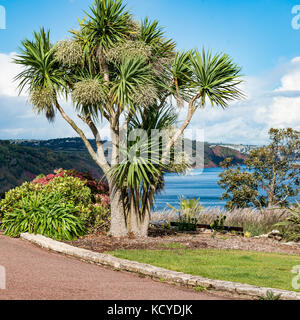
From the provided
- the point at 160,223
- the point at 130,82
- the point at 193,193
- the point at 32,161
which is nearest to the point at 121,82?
the point at 130,82

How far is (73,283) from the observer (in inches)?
243

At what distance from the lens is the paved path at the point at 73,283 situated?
5508mm

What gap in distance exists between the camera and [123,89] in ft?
35.3

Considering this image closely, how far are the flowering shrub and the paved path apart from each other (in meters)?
2.80

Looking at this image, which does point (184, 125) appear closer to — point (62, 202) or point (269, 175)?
point (62, 202)

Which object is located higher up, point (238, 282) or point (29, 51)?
point (29, 51)

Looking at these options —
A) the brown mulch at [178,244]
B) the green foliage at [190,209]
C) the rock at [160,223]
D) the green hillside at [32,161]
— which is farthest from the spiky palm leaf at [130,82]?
the green hillside at [32,161]

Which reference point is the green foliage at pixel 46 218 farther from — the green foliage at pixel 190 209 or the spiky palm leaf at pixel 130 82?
the green foliage at pixel 190 209

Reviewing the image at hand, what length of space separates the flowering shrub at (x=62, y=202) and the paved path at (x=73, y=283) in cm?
280

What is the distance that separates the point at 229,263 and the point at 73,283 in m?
3.29
